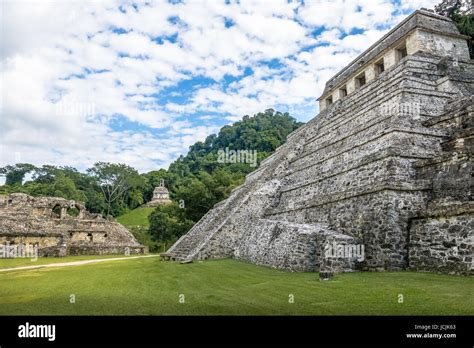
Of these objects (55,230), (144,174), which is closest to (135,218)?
(144,174)

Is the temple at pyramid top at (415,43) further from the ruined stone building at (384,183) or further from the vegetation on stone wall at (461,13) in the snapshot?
the vegetation on stone wall at (461,13)

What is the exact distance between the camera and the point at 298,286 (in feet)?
25.7

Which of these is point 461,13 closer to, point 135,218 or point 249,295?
point 249,295

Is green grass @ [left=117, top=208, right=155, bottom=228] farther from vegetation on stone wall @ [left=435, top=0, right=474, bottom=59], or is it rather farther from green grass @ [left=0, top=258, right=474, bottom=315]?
green grass @ [left=0, top=258, right=474, bottom=315]

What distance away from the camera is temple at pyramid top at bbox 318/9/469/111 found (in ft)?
62.2

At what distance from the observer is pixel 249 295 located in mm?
7070

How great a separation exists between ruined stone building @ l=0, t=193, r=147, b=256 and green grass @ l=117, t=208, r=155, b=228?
2072cm

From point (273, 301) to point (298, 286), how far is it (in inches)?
63.3

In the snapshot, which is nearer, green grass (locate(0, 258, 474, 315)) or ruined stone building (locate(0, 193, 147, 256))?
green grass (locate(0, 258, 474, 315))

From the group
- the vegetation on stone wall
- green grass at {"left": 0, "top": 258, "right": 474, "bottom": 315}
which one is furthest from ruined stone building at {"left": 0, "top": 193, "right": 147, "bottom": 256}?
the vegetation on stone wall

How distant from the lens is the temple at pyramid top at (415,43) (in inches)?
747

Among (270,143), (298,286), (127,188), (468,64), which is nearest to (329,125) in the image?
(468,64)

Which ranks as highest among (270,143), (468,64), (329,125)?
(270,143)
